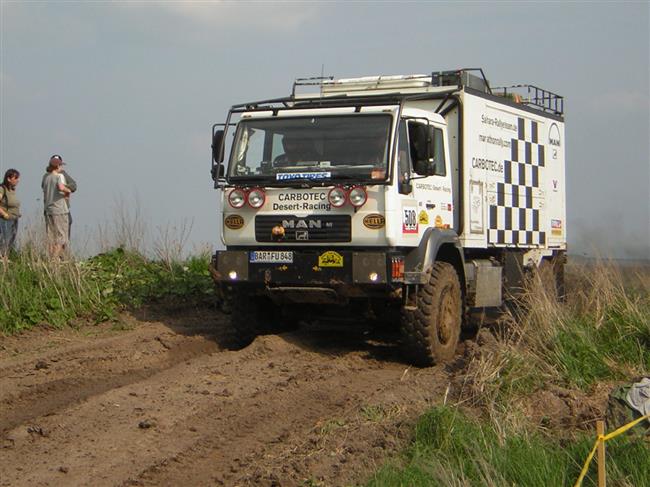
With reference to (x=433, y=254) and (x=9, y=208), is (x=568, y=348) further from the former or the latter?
(x=9, y=208)

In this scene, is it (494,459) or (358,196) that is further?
(358,196)

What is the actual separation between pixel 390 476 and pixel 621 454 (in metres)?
A: 1.46

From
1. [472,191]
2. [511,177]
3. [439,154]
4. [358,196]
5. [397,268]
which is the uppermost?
[439,154]

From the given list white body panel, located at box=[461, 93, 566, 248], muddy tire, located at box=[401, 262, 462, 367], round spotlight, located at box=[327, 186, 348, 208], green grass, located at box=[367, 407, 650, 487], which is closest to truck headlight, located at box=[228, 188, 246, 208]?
round spotlight, located at box=[327, 186, 348, 208]

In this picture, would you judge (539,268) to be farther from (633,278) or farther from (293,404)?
(293,404)

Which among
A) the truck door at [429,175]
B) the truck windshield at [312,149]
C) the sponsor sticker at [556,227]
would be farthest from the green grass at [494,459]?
the sponsor sticker at [556,227]

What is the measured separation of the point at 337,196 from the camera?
31.9 feet

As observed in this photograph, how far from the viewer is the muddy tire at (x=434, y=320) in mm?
9922

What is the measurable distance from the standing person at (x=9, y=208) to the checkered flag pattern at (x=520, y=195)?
6698 mm

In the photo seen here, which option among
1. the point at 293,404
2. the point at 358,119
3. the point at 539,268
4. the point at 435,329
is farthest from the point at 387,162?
the point at 539,268

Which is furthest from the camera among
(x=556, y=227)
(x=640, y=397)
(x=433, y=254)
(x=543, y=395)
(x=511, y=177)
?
(x=556, y=227)

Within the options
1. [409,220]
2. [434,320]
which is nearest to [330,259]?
[409,220]

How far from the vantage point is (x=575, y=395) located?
7.71 m

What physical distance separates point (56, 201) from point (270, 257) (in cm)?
530
